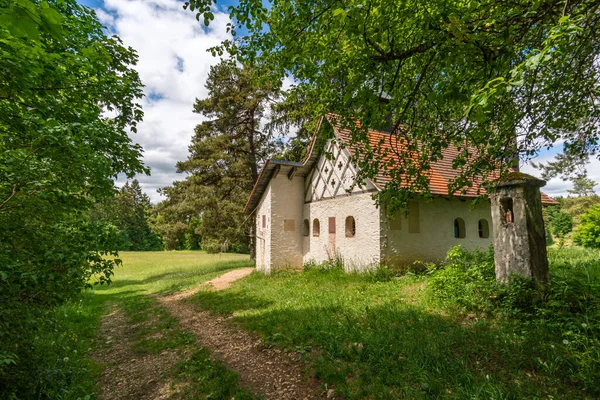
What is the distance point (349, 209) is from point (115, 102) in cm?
856

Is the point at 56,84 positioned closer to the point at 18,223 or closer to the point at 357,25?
the point at 18,223

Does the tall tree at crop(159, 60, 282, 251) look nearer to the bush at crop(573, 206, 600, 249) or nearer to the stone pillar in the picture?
the stone pillar

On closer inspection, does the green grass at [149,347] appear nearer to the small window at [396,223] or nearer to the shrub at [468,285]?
the shrub at [468,285]

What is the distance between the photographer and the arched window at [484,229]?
492 inches

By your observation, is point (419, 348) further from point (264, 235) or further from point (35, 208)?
point (264, 235)

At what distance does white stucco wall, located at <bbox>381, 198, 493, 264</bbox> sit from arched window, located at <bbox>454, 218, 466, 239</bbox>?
0.51 feet

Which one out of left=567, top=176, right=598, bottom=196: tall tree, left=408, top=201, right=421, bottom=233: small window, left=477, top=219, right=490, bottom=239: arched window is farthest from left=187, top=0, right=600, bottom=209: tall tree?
left=567, top=176, right=598, bottom=196: tall tree

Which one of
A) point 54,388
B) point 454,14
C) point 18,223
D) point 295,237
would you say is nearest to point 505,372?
point 454,14

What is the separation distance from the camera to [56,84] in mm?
4418

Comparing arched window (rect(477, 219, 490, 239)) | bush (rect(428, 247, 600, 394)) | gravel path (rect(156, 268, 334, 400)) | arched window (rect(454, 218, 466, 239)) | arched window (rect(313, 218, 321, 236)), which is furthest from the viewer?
arched window (rect(313, 218, 321, 236))

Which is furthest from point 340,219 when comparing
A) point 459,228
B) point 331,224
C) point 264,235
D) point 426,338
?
point 426,338

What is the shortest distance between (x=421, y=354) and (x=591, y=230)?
17674 mm

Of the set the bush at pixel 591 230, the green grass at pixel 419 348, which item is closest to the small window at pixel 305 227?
the green grass at pixel 419 348

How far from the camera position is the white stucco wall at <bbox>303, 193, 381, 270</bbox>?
10.6 metres
